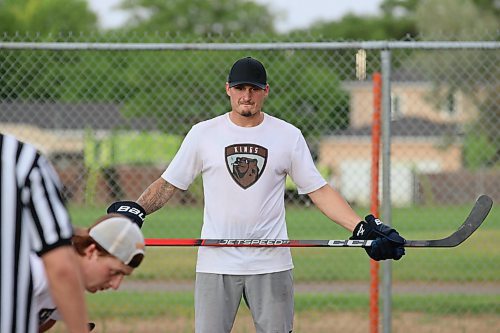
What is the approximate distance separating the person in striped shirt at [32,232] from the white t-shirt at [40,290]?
0.10 m

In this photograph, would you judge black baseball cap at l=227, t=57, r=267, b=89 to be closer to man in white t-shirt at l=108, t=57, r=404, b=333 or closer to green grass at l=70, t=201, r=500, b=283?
man in white t-shirt at l=108, t=57, r=404, b=333

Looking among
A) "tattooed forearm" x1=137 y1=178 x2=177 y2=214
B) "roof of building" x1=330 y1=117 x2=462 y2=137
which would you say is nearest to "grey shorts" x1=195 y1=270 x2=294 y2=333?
"tattooed forearm" x1=137 y1=178 x2=177 y2=214

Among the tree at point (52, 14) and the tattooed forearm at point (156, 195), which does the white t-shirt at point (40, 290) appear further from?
the tree at point (52, 14)

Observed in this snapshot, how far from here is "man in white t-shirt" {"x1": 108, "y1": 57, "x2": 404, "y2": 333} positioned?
5.56 meters

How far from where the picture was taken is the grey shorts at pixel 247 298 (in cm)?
561

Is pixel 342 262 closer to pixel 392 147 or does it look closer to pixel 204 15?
pixel 392 147

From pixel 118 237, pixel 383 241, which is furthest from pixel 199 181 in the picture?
pixel 118 237

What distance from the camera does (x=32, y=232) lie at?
3068mm

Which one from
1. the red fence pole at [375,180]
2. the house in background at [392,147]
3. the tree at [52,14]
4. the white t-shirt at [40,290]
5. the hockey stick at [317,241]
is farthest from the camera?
the tree at [52,14]

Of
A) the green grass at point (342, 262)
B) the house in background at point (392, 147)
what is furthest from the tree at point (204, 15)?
the green grass at point (342, 262)

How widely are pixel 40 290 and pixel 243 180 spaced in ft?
7.75

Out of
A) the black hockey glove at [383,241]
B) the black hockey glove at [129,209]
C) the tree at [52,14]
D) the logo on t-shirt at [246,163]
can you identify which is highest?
the tree at [52,14]

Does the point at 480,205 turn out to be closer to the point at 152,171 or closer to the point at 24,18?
the point at 152,171

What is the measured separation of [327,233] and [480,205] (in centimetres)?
863
